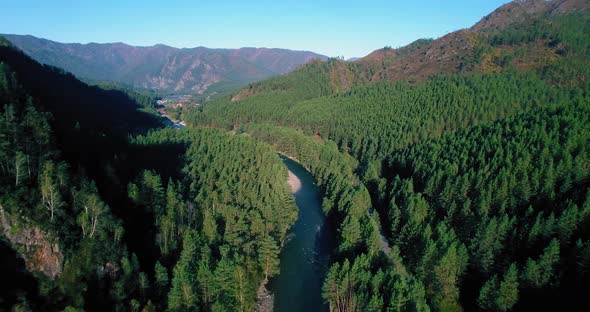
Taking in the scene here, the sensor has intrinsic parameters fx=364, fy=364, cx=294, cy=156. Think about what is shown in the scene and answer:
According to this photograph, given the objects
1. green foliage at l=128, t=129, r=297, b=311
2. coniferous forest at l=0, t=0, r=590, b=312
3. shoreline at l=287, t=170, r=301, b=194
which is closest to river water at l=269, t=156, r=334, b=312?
coniferous forest at l=0, t=0, r=590, b=312

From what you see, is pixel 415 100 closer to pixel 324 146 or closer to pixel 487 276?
pixel 324 146

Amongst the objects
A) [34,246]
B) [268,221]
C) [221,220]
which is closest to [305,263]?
[268,221]

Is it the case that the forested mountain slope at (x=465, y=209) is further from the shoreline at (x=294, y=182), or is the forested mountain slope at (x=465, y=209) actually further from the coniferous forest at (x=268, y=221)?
the shoreline at (x=294, y=182)

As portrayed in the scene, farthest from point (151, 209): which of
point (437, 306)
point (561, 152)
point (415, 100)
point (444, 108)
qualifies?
point (415, 100)

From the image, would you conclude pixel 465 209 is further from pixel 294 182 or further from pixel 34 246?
pixel 34 246

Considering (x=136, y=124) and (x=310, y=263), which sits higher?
(x=136, y=124)

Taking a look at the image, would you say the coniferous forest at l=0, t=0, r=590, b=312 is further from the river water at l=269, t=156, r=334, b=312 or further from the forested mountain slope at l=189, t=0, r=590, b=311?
the river water at l=269, t=156, r=334, b=312
